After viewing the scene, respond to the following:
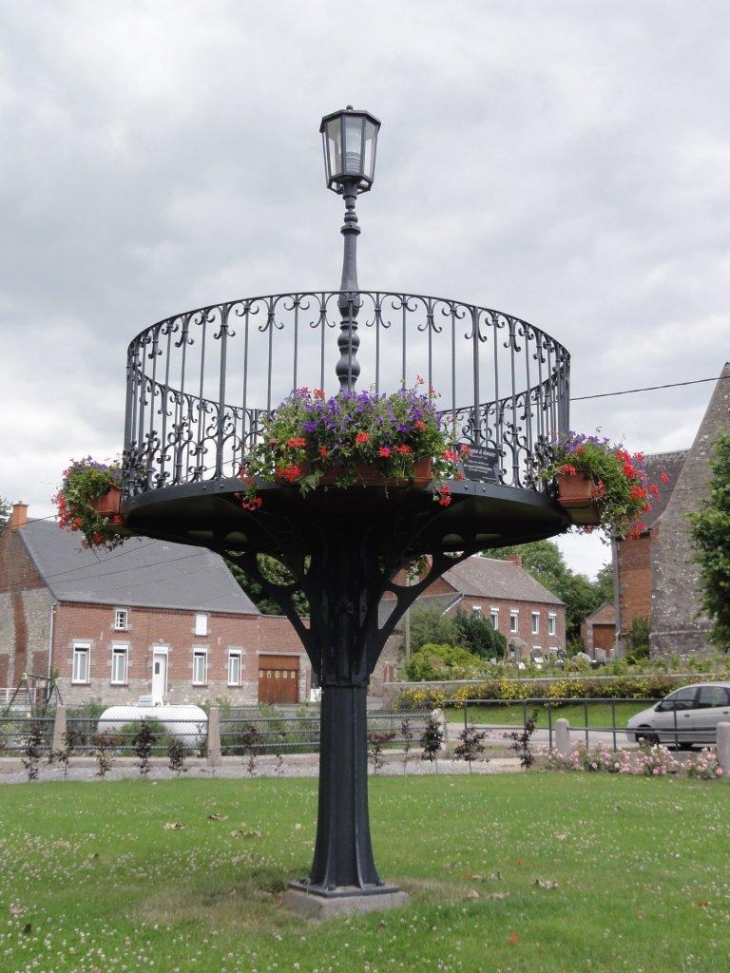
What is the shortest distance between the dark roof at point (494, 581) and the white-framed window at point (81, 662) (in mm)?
24146

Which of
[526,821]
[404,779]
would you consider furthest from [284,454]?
[404,779]

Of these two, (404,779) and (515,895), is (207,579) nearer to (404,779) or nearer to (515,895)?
(404,779)

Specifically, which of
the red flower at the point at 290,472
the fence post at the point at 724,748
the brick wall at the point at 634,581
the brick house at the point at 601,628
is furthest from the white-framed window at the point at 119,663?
the red flower at the point at 290,472

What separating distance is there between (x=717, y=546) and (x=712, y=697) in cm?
356

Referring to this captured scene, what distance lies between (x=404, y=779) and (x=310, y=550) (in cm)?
1102

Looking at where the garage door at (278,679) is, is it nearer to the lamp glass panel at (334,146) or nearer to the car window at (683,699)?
the car window at (683,699)

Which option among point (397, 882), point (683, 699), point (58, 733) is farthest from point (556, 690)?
point (397, 882)

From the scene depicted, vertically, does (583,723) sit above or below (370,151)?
below

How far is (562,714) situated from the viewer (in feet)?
103

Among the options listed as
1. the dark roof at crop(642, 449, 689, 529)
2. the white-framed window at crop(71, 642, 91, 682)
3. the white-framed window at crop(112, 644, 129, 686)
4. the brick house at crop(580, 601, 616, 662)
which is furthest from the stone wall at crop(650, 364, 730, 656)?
the brick house at crop(580, 601, 616, 662)

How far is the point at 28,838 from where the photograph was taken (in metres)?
10.7

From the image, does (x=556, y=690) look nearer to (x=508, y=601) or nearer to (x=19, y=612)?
(x=19, y=612)

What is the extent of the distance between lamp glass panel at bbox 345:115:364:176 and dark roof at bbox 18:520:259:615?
36.9 metres

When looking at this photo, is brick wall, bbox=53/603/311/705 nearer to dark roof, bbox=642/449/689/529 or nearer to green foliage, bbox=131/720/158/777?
dark roof, bbox=642/449/689/529
